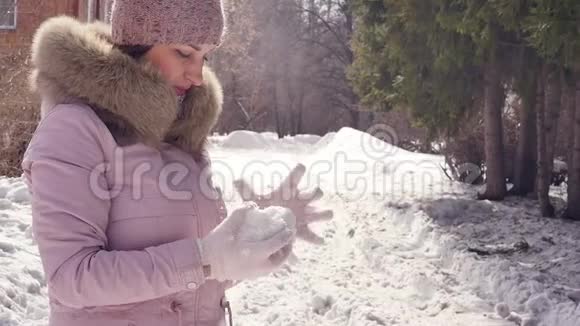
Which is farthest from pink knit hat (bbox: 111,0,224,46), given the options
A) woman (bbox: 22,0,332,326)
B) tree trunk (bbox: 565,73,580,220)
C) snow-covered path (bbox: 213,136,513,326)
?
tree trunk (bbox: 565,73,580,220)

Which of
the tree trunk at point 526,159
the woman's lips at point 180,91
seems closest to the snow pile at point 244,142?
the tree trunk at point 526,159

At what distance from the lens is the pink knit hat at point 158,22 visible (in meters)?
1.69

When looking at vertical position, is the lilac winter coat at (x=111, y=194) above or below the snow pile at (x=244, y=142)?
below

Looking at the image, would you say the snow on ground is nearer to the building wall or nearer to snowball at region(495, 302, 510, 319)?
snowball at region(495, 302, 510, 319)

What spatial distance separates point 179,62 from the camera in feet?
5.71

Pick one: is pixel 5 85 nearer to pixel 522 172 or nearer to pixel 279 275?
pixel 279 275

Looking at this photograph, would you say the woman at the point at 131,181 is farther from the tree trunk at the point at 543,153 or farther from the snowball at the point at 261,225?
the tree trunk at the point at 543,153

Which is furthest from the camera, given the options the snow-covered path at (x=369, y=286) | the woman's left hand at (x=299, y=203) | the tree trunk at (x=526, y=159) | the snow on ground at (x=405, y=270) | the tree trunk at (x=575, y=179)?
the tree trunk at (x=526, y=159)

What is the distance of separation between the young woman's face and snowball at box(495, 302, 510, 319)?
3.54m

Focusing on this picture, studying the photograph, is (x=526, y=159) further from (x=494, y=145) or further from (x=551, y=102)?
(x=551, y=102)

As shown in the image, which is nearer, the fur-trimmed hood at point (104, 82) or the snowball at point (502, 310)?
the fur-trimmed hood at point (104, 82)

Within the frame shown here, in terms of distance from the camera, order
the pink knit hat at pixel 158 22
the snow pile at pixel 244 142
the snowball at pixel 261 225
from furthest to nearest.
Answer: the snow pile at pixel 244 142, the pink knit hat at pixel 158 22, the snowball at pixel 261 225

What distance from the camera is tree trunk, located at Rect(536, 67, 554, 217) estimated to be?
734 centimetres

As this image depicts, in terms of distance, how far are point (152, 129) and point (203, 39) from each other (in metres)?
0.31
